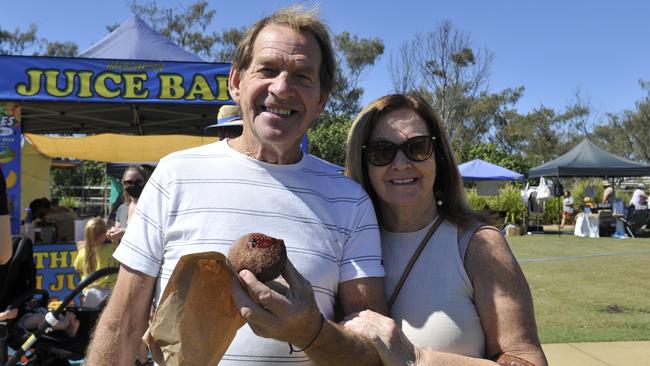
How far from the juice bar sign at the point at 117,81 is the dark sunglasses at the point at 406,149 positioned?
583 centimetres

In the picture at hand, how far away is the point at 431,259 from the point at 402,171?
0.32 m

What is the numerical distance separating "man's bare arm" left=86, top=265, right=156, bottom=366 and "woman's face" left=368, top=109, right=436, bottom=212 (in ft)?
2.80

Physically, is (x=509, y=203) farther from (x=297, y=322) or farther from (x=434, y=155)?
(x=297, y=322)

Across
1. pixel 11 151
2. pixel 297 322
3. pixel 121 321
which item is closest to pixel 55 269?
pixel 11 151

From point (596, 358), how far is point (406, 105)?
13.6 feet

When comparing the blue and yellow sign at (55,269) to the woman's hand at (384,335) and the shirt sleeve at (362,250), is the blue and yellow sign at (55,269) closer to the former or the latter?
the shirt sleeve at (362,250)

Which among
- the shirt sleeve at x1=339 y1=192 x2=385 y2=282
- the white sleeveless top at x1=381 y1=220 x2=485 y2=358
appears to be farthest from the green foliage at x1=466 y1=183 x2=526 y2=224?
the shirt sleeve at x1=339 y1=192 x2=385 y2=282

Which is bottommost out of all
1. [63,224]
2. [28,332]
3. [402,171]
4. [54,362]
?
[54,362]

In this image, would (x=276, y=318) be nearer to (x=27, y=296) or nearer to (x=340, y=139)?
(x=27, y=296)

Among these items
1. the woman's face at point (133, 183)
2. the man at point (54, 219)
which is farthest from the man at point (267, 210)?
the man at point (54, 219)

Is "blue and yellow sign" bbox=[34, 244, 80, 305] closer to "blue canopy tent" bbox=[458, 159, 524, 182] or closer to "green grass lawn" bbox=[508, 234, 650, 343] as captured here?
"green grass lawn" bbox=[508, 234, 650, 343]

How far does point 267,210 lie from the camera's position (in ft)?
5.42

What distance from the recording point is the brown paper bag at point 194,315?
1.37 meters

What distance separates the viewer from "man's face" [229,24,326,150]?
1684mm
